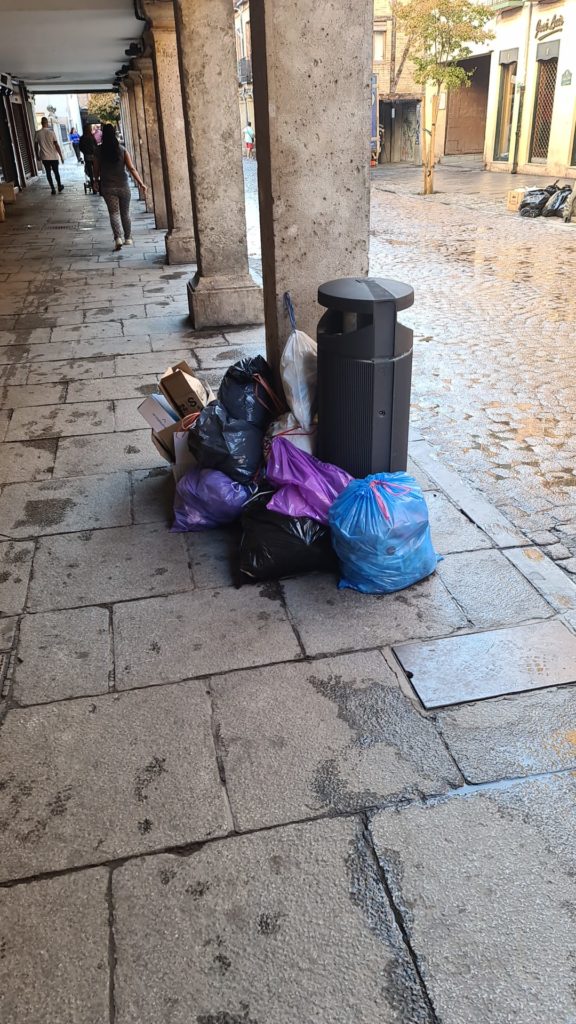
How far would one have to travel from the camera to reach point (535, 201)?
48.3 feet

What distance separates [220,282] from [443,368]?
2.42 m

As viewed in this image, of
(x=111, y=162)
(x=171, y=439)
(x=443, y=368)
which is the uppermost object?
A: (x=111, y=162)

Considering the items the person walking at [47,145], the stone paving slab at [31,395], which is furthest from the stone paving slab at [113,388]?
the person walking at [47,145]

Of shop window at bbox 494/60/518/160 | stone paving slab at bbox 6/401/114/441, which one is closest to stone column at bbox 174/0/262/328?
stone paving slab at bbox 6/401/114/441

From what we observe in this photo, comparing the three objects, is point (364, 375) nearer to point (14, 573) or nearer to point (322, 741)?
point (322, 741)

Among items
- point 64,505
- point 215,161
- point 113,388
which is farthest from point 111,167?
point 64,505

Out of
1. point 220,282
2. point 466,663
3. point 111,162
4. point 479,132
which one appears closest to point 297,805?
point 466,663

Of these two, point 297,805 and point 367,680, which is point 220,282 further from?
point 297,805

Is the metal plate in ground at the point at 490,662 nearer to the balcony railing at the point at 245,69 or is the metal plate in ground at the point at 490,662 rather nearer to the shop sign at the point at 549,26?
the shop sign at the point at 549,26

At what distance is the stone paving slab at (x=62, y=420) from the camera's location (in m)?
5.02

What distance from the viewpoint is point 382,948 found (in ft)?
5.85

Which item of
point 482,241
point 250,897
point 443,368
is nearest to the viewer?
point 250,897

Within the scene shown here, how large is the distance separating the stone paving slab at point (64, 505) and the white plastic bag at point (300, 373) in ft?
3.47

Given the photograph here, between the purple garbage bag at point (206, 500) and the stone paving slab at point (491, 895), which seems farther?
the purple garbage bag at point (206, 500)
